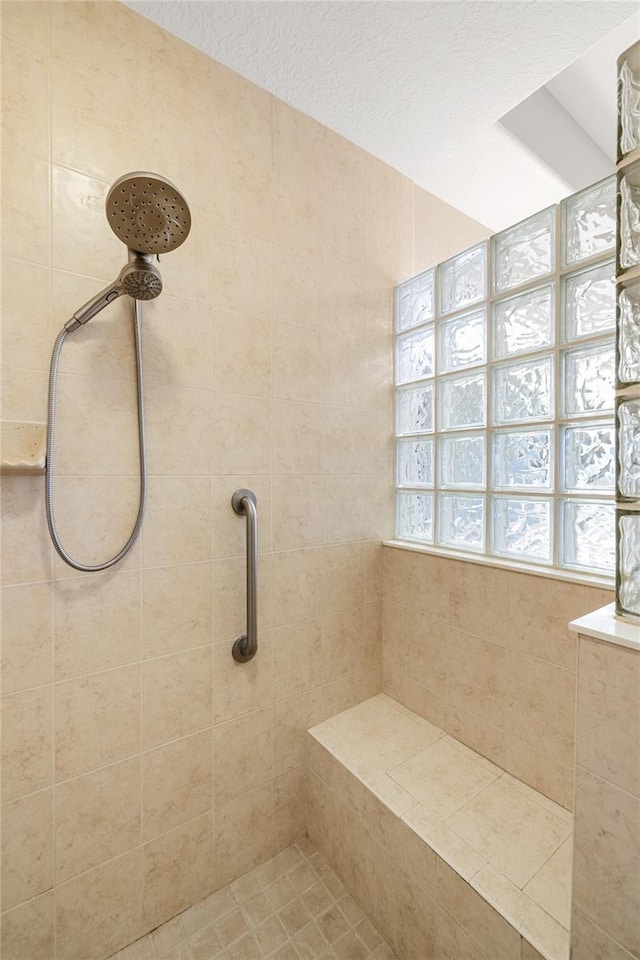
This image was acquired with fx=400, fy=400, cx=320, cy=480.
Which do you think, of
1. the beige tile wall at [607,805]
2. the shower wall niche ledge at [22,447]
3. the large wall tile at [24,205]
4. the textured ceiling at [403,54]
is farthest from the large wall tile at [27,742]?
the textured ceiling at [403,54]

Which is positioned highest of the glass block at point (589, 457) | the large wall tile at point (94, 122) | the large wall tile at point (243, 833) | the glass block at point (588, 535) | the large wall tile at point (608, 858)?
the large wall tile at point (94, 122)

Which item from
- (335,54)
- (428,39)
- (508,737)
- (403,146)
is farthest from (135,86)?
(508,737)

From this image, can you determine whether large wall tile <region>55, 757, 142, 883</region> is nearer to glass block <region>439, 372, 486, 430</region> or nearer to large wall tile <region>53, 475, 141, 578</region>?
large wall tile <region>53, 475, 141, 578</region>

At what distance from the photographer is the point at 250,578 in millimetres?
1175

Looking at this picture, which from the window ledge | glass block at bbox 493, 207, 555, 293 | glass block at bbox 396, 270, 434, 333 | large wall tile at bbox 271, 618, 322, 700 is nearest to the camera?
the window ledge

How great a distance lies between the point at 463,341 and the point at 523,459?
46cm

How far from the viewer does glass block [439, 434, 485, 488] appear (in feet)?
4.32

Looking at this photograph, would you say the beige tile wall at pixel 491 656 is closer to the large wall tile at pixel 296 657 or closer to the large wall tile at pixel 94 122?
the large wall tile at pixel 296 657

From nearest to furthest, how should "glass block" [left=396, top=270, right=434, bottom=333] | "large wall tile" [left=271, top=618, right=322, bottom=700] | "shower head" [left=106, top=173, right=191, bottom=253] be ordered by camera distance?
"shower head" [left=106, top=173, right=191, bottom=253]
"large wall tile" [left=271, top=618, right=322, bottom=700]
"glass block" [left=396, top=270, right=434, bottom=333]

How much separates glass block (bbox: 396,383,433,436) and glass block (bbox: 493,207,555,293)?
0.40 metres

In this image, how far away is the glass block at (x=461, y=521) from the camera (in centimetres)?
132

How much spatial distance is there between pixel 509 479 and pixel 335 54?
1.35 m

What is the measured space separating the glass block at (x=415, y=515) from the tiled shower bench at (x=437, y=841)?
0.65 m

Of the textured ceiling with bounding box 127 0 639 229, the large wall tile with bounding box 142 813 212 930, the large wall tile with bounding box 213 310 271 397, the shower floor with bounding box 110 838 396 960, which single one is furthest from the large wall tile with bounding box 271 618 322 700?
the textured ceiling with bounding box 127 0 639 229
